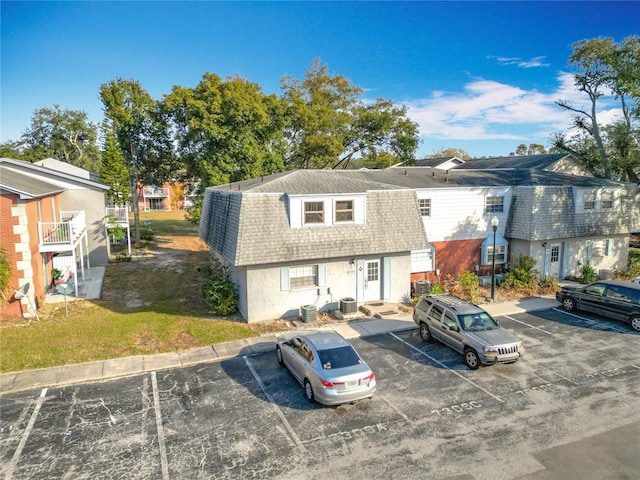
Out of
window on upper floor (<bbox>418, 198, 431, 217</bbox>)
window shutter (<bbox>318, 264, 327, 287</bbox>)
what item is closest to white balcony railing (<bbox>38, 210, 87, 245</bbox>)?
window shutter (<bbox>318, 264, 327, 287</bbox>)

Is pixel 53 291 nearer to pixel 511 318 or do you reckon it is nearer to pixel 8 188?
pixel 8 188

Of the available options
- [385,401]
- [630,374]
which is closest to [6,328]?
[385,401]

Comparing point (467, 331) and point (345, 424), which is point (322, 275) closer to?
point (467, 331)

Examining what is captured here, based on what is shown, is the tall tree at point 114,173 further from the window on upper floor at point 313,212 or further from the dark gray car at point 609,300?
the dark gray car at point 609,300

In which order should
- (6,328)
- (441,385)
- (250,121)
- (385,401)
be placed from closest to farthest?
(385,401) < (441,385) < (6,328) < (250,121)

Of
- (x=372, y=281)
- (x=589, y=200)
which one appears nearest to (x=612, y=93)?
(x=589, y=200)
